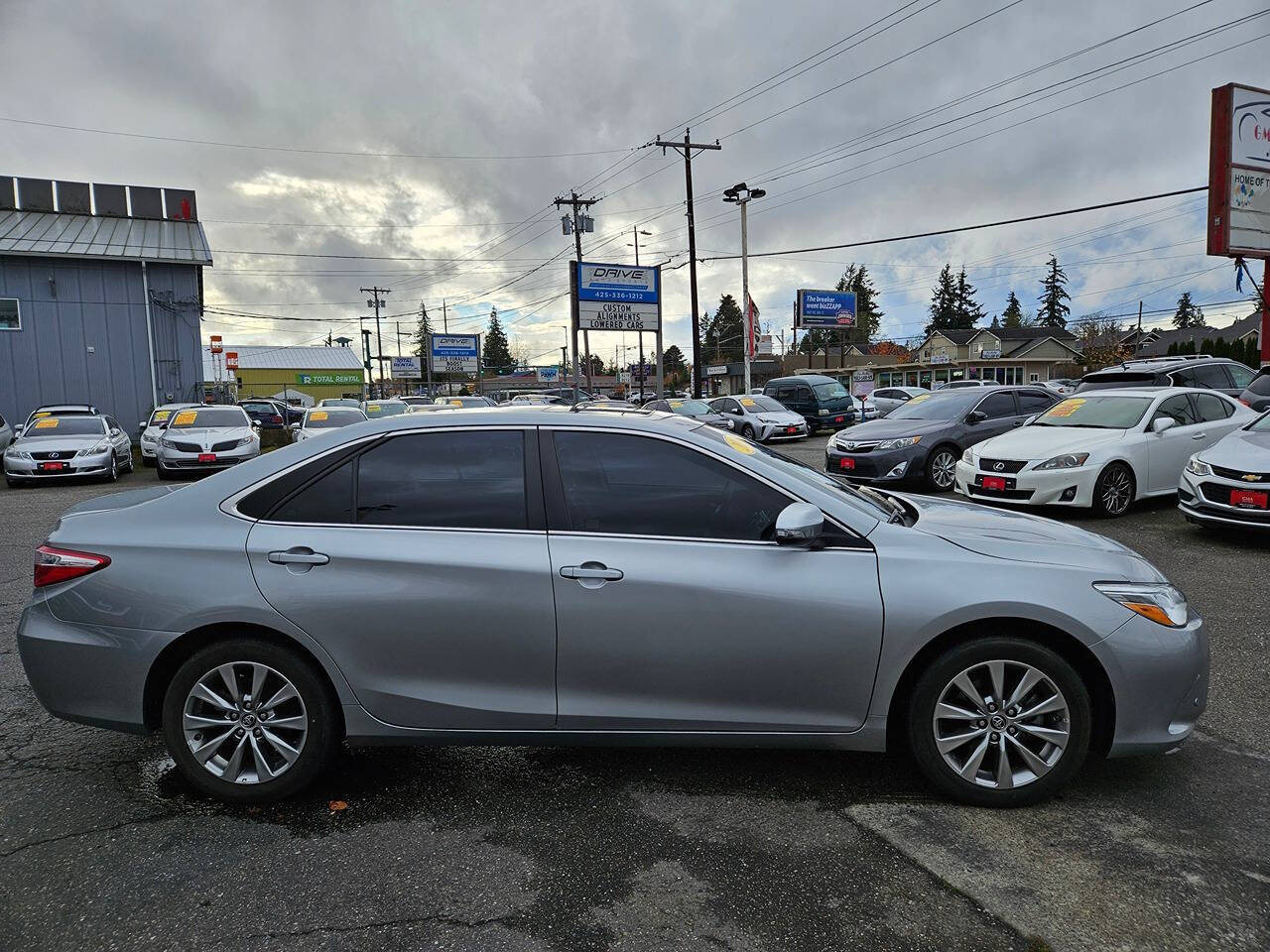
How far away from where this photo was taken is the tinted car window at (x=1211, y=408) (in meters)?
10.1

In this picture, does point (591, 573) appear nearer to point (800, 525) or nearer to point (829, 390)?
point (800, 525)

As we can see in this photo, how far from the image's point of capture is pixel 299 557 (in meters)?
3.22

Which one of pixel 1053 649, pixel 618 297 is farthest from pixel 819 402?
pixel 1053 649

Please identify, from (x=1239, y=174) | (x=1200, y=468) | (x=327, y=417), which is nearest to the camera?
(x=1200, y=468)

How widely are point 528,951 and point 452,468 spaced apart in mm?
1793

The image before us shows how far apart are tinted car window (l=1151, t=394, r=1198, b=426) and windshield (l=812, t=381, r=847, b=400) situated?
1652 centimetres

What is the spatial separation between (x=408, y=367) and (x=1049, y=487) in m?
104

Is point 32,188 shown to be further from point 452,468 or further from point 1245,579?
point 1245,579

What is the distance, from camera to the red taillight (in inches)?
129

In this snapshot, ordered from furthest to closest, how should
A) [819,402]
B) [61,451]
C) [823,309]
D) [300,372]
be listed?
1. [300,372]
2. [823,309]
3. [819,402]
4. [61,451]

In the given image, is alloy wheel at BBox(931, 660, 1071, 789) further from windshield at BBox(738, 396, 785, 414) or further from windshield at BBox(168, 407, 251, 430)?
windshield at BBox(738, 396, 785, 414)

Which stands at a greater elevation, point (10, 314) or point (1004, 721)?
point (10, 314)

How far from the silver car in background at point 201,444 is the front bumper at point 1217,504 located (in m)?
15.7

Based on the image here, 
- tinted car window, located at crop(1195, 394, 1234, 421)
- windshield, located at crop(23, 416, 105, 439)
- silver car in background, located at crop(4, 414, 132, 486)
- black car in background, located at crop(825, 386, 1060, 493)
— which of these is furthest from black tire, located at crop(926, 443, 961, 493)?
windshield, located at crop(23, 416, 105, 439)
